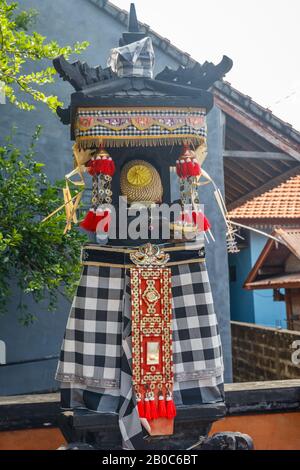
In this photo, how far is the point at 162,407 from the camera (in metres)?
3.77

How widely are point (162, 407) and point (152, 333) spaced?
0.61 metres

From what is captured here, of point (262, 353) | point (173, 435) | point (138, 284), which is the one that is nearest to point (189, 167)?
point (138, 284)

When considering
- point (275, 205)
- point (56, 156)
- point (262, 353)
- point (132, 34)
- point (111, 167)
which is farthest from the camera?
point (275, 205)

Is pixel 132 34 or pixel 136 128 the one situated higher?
pixel 132 34

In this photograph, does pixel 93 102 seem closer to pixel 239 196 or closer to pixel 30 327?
pixel 30 327

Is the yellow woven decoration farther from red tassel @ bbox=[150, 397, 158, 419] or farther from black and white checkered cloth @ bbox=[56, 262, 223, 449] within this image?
red tassel @ bbox=[150, 397, 158, 419]

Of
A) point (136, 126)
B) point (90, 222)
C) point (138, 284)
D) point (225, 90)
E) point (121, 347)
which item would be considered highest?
point (225, 90)

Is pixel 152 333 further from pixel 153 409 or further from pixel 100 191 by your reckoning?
pixel 100 191

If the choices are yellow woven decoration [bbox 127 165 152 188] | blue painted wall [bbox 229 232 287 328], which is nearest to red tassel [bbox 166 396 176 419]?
yellow woven decoration [bbox 127 165 152 188]

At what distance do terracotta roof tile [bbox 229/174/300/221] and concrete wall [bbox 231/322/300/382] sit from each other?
114 inches

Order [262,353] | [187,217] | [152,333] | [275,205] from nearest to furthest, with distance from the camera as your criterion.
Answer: [152,333]
[187,217]
[262,353]
[275,205]

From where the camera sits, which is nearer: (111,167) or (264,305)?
(111,167)

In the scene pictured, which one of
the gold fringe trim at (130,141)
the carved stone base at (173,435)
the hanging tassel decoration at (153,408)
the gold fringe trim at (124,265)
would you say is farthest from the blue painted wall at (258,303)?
the hanging tassel decoration at (153,408)

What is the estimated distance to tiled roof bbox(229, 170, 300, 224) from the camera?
11.7 m
